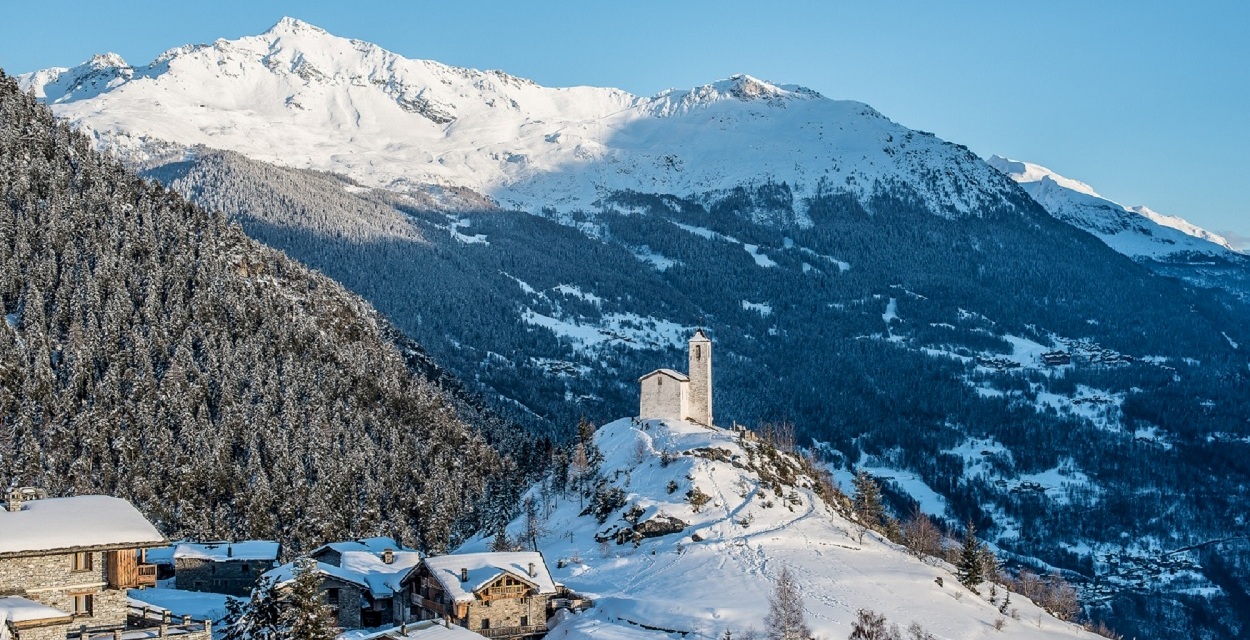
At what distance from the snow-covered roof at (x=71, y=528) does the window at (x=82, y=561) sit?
0.59 metres

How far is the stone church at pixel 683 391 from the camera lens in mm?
147000

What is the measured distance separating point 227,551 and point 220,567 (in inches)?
89.7

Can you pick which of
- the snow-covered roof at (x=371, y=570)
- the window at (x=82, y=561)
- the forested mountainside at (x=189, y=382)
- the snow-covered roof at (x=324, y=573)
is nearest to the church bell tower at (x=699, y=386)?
the forested mountainside at (x=189, y=382)

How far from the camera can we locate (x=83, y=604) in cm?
6009

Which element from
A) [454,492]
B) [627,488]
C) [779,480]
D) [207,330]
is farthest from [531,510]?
[207,330]

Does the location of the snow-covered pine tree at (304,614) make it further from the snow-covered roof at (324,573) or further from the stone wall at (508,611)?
the stone wall at (508,611)

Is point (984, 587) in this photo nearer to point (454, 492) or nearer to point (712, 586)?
point (712, 586)

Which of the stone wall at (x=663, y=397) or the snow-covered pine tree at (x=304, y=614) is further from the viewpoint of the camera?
the stone wall at (x=663, y=397)

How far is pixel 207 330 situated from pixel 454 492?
121 feet

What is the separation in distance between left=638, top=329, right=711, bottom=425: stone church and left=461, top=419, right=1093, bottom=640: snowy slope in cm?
1114

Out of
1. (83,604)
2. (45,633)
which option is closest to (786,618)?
(83,604)

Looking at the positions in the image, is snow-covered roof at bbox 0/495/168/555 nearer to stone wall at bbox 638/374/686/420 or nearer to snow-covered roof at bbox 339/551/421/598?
snow-covered roof at bbox 339/551/421/598

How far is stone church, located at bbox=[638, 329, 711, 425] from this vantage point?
147 m

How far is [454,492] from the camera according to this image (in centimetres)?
15850
